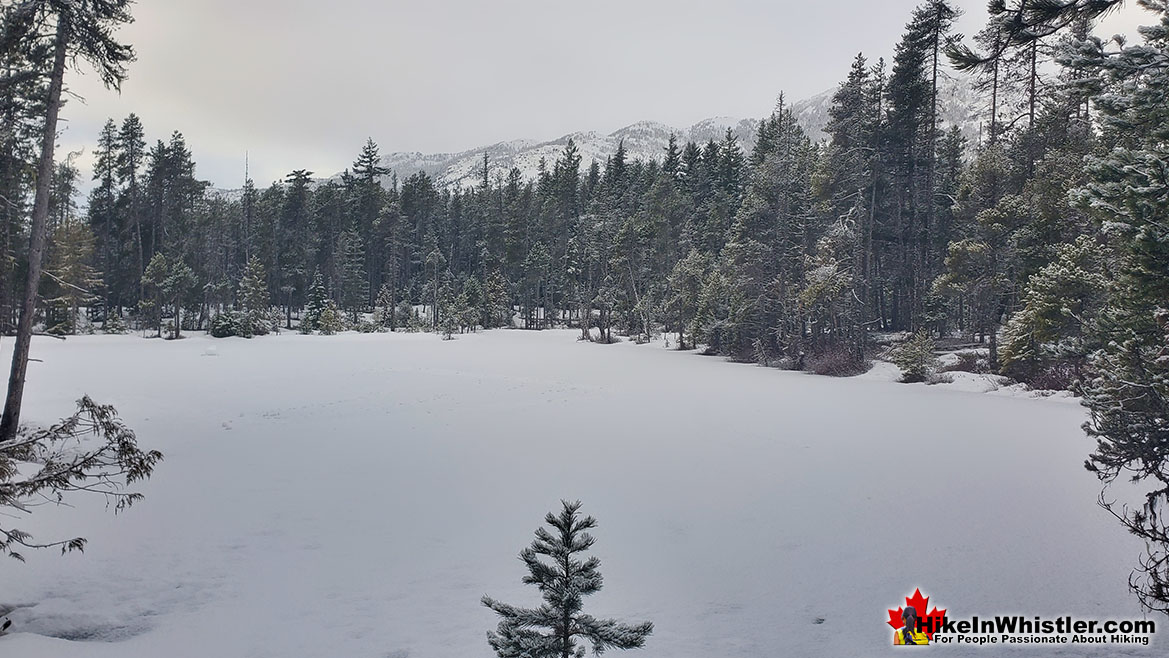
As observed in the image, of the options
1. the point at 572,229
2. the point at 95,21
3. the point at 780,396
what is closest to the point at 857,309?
the point at 780,396

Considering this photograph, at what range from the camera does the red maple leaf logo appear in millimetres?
5176

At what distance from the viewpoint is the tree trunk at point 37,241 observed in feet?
35.3

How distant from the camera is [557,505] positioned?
8539mm

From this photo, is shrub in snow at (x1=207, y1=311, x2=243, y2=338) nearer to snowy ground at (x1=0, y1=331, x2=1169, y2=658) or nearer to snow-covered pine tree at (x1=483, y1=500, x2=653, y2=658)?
snowy ground at (x1=0, y1=331, x2=1169, y2=658)

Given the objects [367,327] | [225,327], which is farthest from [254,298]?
[367,327]

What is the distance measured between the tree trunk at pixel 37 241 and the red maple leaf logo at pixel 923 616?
14014mm

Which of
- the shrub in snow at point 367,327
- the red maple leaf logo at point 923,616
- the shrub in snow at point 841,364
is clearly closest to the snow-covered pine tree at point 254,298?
the shrub in snow at point 367,327

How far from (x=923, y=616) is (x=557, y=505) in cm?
469

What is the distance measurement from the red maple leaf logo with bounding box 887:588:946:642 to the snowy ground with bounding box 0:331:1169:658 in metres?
0.12

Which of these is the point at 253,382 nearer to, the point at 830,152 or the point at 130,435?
the point at 130,435

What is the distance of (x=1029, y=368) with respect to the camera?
2025 cm

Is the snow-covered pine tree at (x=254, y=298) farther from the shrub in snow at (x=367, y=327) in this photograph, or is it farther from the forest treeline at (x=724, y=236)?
the shrub in snow at (x=367, y=327)

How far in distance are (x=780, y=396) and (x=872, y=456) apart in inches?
313

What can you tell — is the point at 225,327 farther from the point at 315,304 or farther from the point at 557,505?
the point at 557,505
